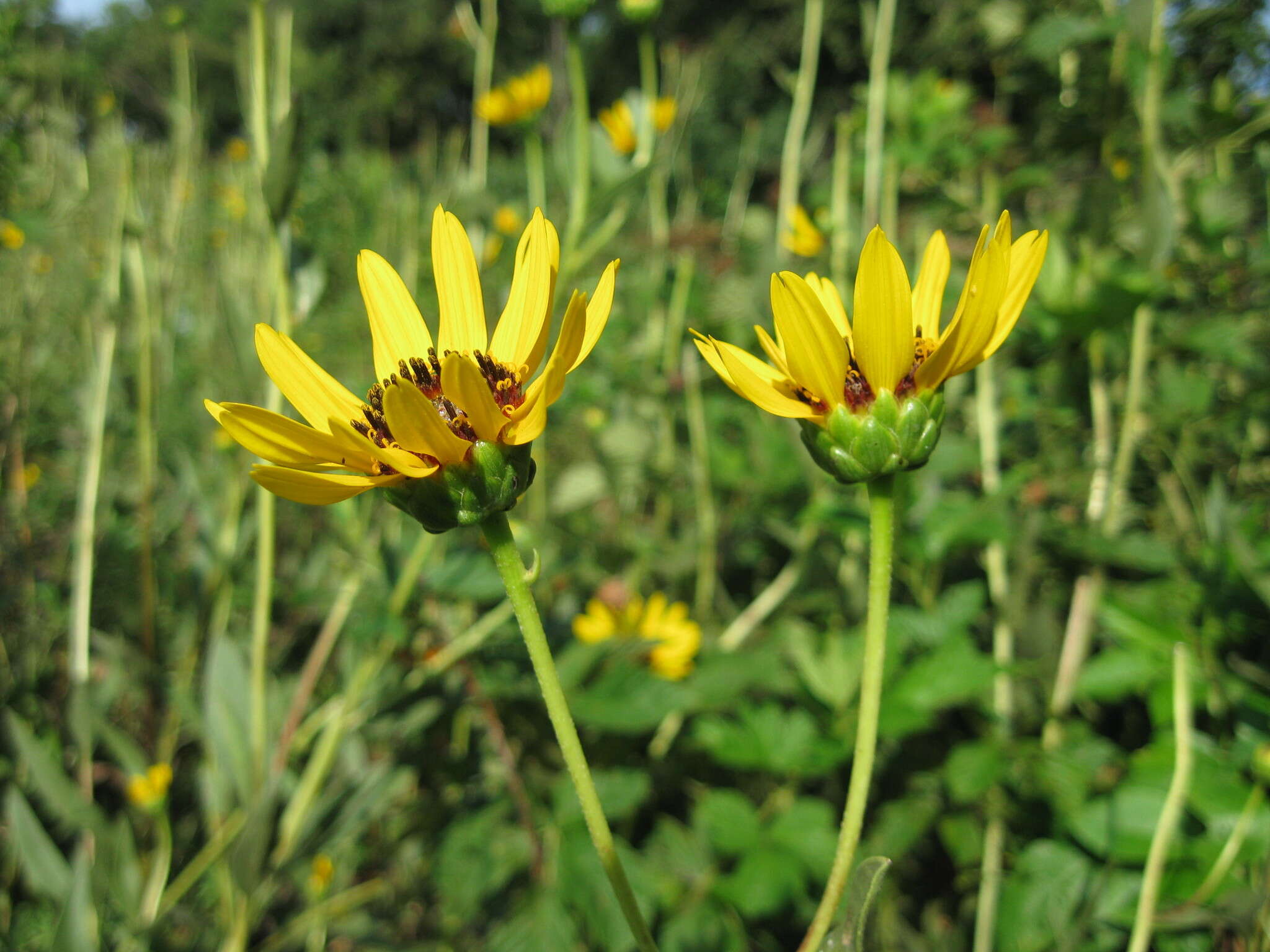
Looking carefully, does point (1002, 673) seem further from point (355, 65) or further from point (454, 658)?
point (355, 65)

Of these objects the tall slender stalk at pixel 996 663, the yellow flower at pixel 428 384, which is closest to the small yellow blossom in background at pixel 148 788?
the yellow flower at pixel 428 384

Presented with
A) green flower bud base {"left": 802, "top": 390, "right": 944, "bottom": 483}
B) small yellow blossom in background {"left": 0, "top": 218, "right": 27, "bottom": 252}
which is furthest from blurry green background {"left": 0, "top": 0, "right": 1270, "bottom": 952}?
green flower bud base {"left": 802, "top": 390, "right": 944, "bottom": 483}

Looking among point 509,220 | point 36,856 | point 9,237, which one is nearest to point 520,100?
point 509,220

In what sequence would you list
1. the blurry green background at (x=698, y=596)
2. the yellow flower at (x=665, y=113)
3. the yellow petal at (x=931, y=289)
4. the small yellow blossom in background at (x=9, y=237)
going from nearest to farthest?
the yellow petal at (x=931, y=289)
the blurry green background at (x=698, y=596)
the yellow flower at (x=665, y=113)
the small yellow blossom in background at (x=9, y=237)

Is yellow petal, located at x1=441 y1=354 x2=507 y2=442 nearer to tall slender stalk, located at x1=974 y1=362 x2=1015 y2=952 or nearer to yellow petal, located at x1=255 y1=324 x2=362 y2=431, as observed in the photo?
yellow petal, located at x1=255 y1=324 x2=362 y2=431

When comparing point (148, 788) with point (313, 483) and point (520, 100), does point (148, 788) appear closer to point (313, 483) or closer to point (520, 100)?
point (313, 483)

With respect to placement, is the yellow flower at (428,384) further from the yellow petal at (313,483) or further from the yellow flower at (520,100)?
the yellow flower at (520,100)

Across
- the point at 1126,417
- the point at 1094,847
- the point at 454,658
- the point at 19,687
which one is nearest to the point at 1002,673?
the point at 1094,847
